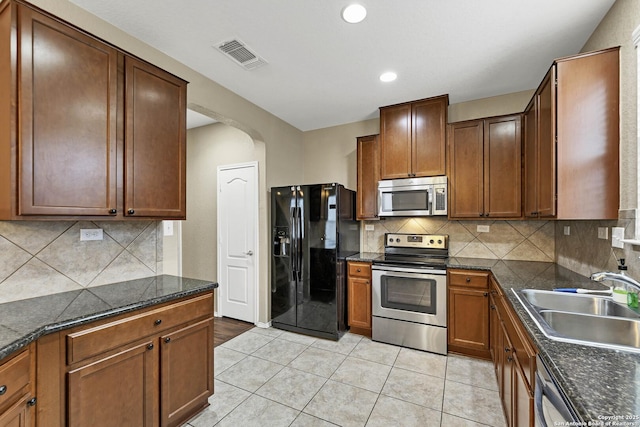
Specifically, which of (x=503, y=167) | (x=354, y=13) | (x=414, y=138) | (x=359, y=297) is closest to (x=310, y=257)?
(x=359, y=297)

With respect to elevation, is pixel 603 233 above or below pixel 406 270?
above

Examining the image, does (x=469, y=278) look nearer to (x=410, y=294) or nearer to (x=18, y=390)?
(x=410, y=294)

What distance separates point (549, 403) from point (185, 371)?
1912 millimetres

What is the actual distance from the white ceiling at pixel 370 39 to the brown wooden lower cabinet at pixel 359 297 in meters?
2.01

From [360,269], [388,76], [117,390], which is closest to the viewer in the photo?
[117,390]

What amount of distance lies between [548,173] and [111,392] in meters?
3.01

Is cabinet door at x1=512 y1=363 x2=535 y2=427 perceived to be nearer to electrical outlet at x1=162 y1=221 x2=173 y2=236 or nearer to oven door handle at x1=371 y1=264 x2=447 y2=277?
oven door handle at x1=371 y1=264 x2=447 y2=277

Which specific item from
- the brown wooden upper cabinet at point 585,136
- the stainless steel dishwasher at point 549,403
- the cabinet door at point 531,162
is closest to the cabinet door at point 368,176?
the cabinet door at point 531,162

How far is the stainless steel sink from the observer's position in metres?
1.26

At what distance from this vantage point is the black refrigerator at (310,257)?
321 centimetres

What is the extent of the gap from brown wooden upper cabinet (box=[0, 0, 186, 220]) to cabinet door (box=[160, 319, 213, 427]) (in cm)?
86

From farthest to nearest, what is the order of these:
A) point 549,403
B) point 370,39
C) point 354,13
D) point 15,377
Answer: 1. point 370,39
2. point 354,13
3. point 15,377
4. point 549,403

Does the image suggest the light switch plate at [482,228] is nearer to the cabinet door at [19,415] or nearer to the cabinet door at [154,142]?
the cabinet door at [154,142]

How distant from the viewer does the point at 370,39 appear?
2.17 metres
